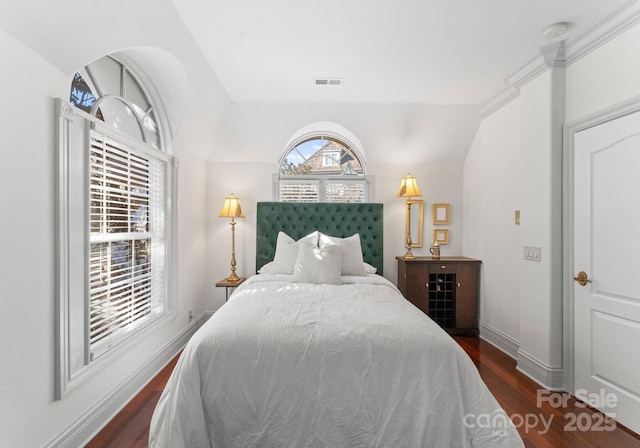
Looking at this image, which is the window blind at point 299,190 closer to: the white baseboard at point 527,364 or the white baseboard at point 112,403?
the white baseboard at point 112,403

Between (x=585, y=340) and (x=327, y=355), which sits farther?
(x=585, y=340)

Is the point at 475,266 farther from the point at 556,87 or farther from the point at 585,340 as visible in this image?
the point at 556,87

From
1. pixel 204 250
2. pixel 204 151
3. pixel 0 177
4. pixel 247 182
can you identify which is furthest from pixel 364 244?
pixel 0 177

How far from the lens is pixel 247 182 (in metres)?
3.93

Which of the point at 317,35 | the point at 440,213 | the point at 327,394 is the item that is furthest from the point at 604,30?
the point at 327,394

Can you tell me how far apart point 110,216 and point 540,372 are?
3.62m

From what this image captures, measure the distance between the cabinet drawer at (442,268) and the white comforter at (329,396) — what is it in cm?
202

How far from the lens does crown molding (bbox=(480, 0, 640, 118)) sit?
1.94 metres

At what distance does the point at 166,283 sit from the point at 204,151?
65.4 inches

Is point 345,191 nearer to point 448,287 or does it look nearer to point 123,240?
point 448,287

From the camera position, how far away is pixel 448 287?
12.0 ft

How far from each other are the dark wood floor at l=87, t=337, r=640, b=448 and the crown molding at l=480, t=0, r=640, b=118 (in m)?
2.66

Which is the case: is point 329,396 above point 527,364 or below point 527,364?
above

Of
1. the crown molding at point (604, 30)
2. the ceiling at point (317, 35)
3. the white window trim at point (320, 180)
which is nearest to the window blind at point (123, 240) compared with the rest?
the ceiling at point (317, 35)
